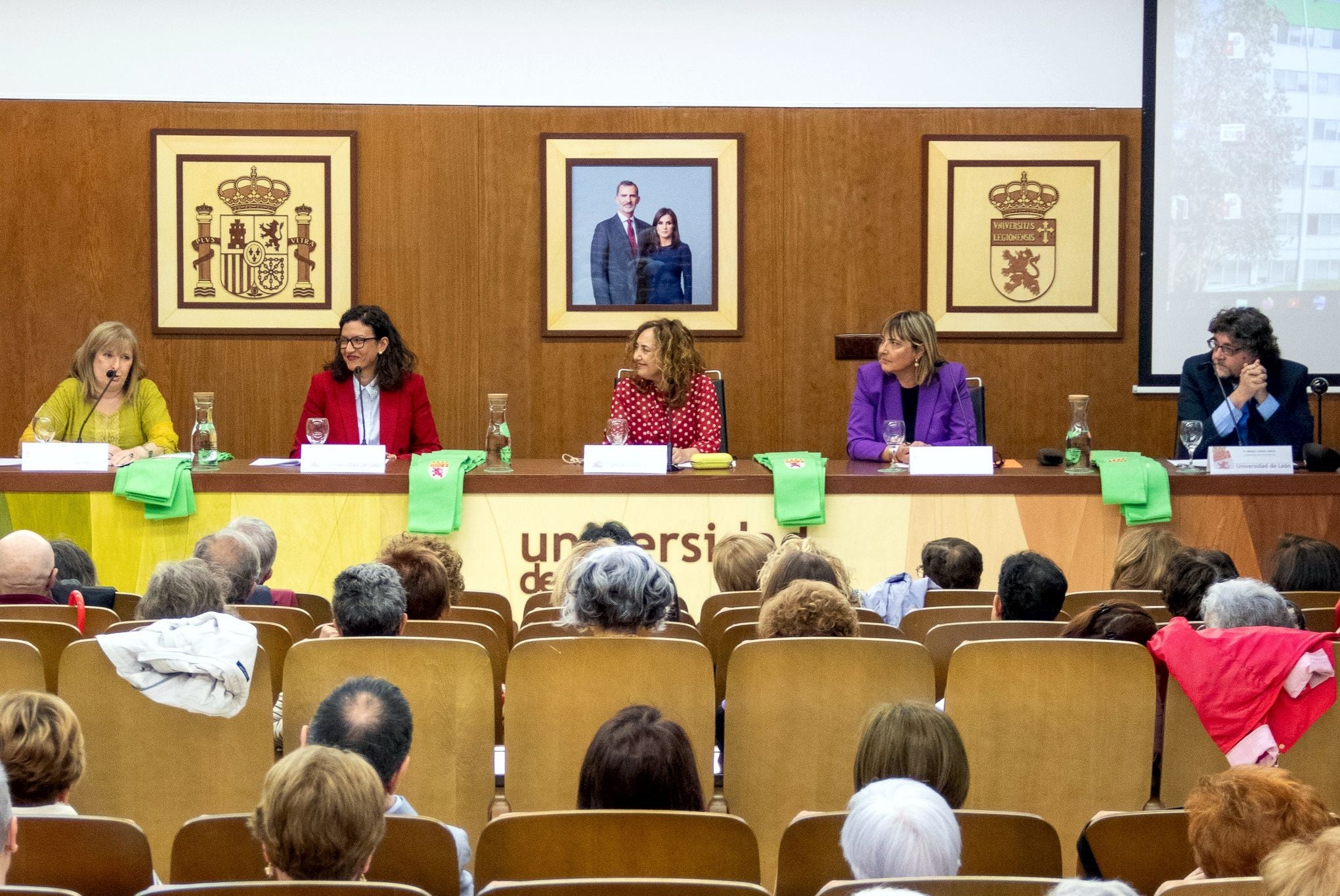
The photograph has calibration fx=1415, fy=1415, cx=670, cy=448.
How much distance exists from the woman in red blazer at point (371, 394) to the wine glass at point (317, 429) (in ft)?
1.45

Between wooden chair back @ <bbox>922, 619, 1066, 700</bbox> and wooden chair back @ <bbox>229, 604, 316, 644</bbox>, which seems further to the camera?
wooden chair back @ <bbox>229, 604, 316, 644</bbox>

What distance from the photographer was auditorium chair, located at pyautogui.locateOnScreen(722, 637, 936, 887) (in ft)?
8.84

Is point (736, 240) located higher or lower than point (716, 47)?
lower

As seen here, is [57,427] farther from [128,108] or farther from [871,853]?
[871,853]

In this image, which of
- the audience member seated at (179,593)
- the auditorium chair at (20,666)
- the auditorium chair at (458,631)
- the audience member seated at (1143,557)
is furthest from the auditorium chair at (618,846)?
the audience member seated at (1143,557)

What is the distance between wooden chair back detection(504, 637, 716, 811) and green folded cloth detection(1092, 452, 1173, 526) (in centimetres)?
268

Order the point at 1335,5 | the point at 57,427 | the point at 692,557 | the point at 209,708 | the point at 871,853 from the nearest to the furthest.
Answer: the point at 871,853 → the point at 209,708 → the point at 692,557 → the point at 57,427 → the point at 1335,5

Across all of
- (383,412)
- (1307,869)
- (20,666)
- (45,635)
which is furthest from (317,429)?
(1307,869)

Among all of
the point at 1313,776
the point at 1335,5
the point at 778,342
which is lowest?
the point at 1313,776

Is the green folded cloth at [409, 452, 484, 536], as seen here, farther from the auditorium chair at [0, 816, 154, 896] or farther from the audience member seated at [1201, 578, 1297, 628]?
the auditorium chair at [0, 816, 154, 896]

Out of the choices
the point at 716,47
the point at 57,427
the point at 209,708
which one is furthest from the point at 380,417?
the point at 209,708

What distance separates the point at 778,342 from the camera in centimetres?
705

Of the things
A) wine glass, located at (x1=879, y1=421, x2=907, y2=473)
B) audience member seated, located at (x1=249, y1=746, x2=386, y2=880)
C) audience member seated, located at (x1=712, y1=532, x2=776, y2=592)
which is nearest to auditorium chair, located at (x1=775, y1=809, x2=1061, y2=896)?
audience member seated, located at (x1=249, y1=746, x2=386, y2=880)

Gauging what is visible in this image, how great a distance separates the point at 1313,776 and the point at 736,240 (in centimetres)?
465
